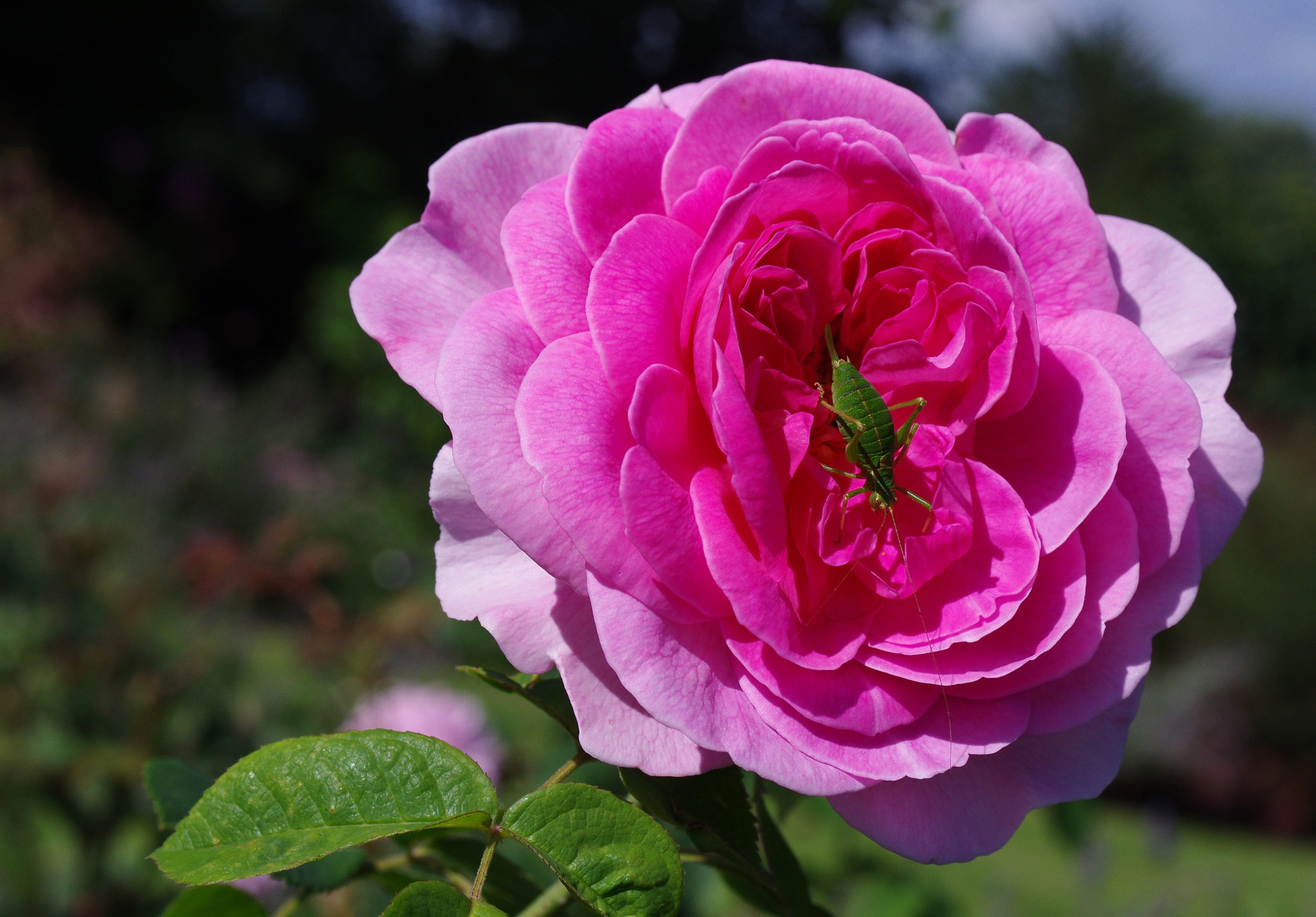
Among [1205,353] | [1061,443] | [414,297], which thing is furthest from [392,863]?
[1205,353]

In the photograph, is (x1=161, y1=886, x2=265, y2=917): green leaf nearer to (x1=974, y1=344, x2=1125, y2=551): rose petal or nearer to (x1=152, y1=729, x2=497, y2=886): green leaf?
(x1=152, y1=729, x2=497, y2=886): green leaf

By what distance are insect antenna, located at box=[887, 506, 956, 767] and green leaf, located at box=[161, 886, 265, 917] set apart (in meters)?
0.45

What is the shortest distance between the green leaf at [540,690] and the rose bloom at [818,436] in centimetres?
2

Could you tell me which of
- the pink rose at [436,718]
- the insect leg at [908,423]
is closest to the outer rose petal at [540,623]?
the insect leg at [908,423]

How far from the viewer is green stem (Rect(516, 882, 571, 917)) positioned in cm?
55

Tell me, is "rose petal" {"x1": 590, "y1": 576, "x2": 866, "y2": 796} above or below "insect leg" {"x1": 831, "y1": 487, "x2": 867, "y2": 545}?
below

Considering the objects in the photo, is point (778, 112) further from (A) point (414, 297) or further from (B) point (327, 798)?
(B) point (327, 798)

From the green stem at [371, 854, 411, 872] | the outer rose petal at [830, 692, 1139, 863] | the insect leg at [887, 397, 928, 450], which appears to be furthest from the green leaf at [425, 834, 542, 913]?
the insect leg at [887, 397, 928, 450]

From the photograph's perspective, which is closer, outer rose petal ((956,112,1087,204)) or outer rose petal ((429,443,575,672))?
outer rose petal ((429,443,575,672))

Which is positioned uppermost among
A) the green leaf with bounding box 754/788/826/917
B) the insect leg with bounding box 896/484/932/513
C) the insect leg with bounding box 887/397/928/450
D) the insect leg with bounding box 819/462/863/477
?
the insect leg with bounding box 887/397/928/450

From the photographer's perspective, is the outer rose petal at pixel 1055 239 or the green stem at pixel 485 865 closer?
the green stem at pixel 485 865

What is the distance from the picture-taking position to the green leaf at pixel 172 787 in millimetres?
613

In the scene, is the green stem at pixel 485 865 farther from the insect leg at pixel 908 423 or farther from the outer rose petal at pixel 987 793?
the insect leg at pixel 908 423

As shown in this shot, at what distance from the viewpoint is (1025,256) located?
0.57 meters
